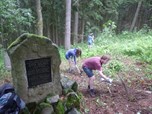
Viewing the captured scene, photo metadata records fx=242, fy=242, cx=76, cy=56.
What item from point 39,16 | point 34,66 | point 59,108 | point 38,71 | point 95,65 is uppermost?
point 39,16

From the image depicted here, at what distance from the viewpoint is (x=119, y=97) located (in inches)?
296

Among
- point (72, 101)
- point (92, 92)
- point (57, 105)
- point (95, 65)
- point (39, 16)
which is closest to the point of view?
point (57, 105)

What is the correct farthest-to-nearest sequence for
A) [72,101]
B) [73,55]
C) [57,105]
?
[73,55], [72,101], [57,105]

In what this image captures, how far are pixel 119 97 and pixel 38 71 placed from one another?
116 inches

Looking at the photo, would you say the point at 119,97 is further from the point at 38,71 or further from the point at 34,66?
the point at 34,66

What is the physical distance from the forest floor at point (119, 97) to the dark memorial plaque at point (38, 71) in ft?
4.72

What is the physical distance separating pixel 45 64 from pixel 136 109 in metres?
2.86

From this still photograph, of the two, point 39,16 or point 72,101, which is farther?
point 39,16

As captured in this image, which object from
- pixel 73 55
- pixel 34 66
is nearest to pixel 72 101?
pixel 34 66

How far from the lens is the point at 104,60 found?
24.0ft

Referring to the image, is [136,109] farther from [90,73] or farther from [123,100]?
[90,73]

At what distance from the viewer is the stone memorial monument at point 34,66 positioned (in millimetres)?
5562

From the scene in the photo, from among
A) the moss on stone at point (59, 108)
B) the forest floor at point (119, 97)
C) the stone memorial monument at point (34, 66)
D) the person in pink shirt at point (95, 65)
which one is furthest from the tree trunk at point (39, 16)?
the moss on stone at point (59, 108)

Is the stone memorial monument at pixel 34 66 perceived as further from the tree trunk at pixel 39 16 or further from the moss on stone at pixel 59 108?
the tree trunk at pixel 39 16
